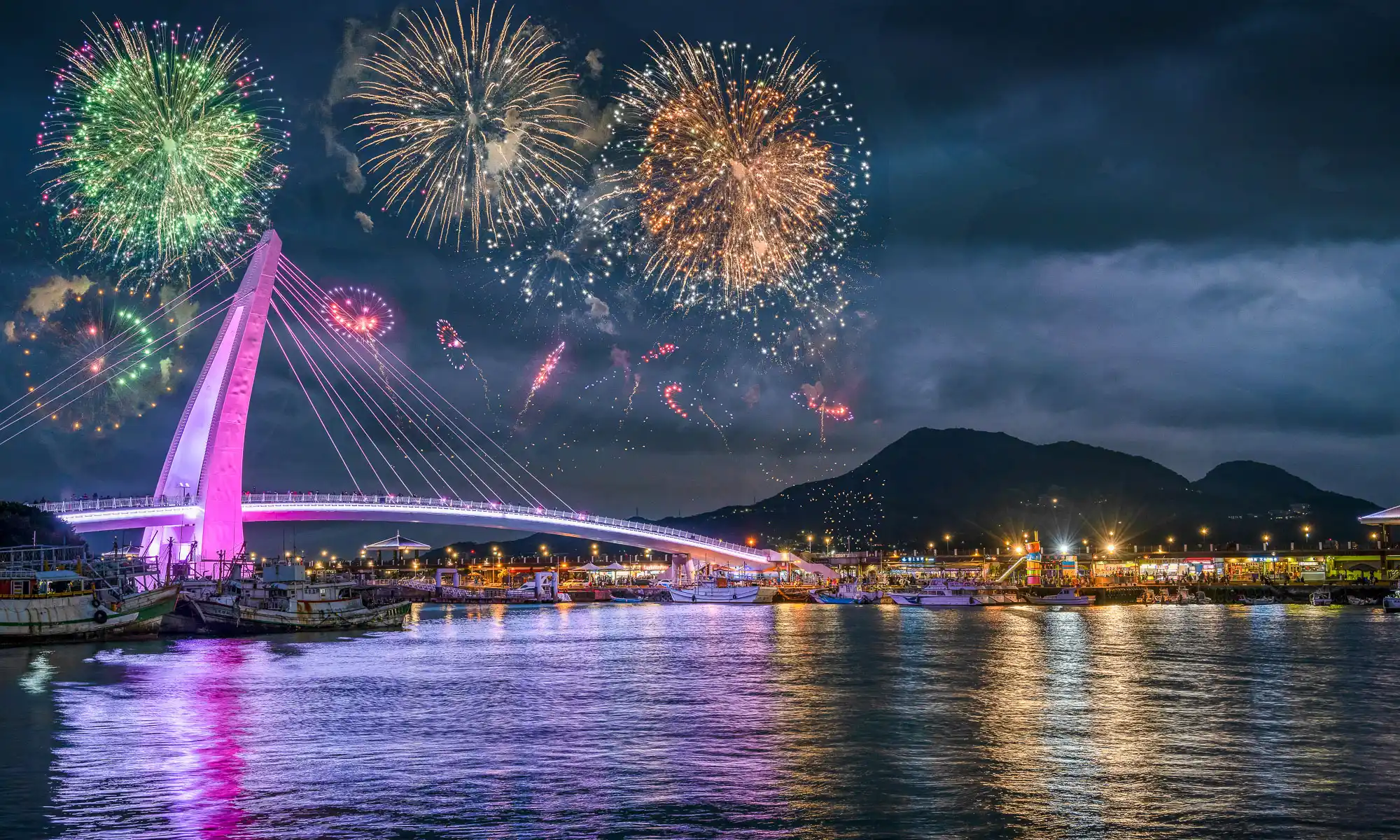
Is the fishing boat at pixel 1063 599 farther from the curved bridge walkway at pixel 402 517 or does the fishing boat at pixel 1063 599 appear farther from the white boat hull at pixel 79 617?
the white boat hull at pixel 79 617

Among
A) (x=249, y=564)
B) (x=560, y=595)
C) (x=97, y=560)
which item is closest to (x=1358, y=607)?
(x=560, y=595)

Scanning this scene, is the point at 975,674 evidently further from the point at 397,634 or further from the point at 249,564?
the point at 249,564

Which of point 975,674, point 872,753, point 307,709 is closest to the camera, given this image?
point 872,753

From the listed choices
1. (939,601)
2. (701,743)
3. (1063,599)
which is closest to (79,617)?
(701,743)

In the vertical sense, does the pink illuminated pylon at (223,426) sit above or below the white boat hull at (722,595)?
above

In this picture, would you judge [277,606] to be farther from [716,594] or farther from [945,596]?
[945,596]

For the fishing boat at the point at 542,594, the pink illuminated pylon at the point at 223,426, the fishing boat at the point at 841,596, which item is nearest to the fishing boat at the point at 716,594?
the fishing boat at the point at 841,596
